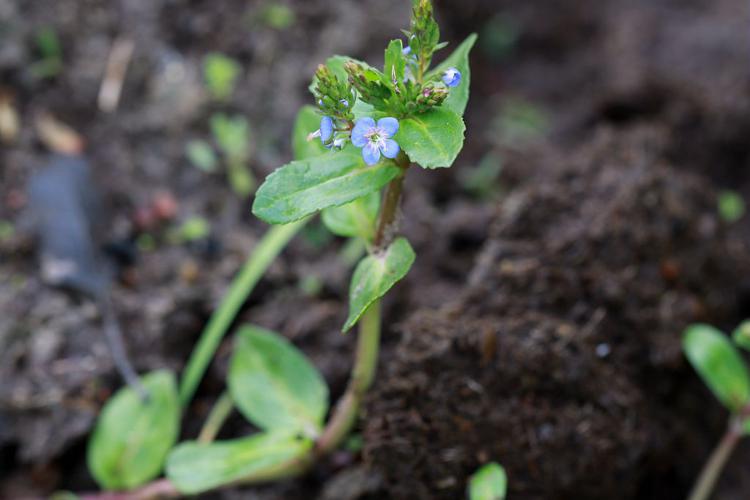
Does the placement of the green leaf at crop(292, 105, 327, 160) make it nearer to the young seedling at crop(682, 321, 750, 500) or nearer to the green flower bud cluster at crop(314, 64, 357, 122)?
the green flower bud cluster at crop(314, 64, 357, 122)

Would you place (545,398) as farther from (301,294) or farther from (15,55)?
(15,55)

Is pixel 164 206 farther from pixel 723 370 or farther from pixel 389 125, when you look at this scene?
pixel 723 370

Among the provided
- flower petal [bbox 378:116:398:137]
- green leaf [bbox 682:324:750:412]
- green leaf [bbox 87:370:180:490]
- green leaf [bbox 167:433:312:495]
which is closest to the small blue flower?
flower petal [bbox 378:116:398:137]

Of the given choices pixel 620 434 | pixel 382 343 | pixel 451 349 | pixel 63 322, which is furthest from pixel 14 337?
pixel 620 434

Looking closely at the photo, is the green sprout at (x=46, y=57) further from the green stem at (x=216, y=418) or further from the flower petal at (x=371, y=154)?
the flower petal at (x=371, y=154)

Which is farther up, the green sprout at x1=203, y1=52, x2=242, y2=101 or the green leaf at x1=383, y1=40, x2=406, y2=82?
the green sprout at x1=203, y1=52, x2=242, y2=101

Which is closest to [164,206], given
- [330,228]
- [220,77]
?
[220,77]

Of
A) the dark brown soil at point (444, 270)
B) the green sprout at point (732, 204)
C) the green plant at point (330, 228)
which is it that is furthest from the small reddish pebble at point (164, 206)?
the green sprout at point (732, 204)
